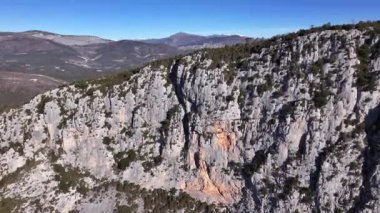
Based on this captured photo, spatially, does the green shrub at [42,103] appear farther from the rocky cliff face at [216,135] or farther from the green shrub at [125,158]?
the green shrub at [125,158]

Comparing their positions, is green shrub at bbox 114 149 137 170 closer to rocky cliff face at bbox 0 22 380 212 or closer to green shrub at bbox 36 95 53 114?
rocky cliff face at bbox 0 22 380 212

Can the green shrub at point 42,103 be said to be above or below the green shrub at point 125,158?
above

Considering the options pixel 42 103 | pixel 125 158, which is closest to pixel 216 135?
pixel 125 158

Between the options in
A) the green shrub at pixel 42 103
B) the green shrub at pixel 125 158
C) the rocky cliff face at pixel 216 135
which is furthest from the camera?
the green shrub at pixel 42 103

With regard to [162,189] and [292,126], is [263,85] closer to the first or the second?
[292,126]

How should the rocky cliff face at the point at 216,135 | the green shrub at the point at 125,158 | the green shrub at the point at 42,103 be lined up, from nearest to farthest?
A: the rocky cliff face at the point at 216,135 → the green shrub at the point at 125,158 → the green shrub at the point at 42,103

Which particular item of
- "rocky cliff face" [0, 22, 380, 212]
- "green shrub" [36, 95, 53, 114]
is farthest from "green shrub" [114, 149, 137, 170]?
"green shrub" [36, 95, 53, 114]

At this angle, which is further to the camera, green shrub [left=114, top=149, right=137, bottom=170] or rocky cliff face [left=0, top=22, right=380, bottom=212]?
green shrub [left=114, top=149, right=137, bottom=170]

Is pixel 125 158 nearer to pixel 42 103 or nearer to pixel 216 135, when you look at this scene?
pixel 216 135

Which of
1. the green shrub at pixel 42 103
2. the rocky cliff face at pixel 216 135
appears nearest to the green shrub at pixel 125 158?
the rocky cliff face at pixel 216 135
